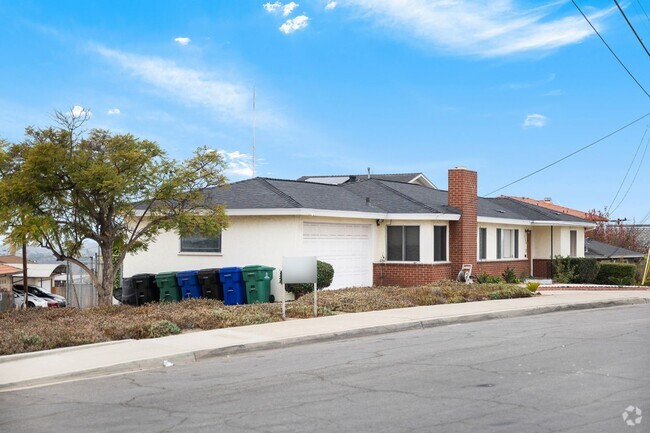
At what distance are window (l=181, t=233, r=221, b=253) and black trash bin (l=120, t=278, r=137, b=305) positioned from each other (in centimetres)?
207

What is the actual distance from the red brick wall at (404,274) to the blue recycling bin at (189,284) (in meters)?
7.13

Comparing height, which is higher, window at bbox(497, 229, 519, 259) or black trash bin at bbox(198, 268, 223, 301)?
window at bbox(497, 229, 519, 259)

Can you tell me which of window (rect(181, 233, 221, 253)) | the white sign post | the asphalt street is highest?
window (rect(181, 233, 221, 253))

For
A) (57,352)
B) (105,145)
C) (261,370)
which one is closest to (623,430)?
(261,370)

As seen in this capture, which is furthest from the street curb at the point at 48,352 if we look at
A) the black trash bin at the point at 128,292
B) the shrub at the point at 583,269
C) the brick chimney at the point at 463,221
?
the shrub at the point at 583,269

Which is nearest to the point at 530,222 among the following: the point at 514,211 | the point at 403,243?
the point at 514,211

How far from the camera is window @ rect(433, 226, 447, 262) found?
28109 mm

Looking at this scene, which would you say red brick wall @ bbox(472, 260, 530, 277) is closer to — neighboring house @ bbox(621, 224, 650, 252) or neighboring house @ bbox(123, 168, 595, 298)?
neighboring house @ bbox(123, 168, 595, 298)

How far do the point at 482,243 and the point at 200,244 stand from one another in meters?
12.6

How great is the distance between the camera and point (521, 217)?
35844mm

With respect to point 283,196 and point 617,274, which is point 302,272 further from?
point 617,274

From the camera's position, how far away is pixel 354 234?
1055 inches

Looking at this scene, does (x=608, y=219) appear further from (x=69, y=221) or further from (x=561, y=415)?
(x=561, y=415)

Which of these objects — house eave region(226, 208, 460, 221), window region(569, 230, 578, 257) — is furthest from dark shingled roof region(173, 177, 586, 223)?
window region(569, 230, 578, 257)
